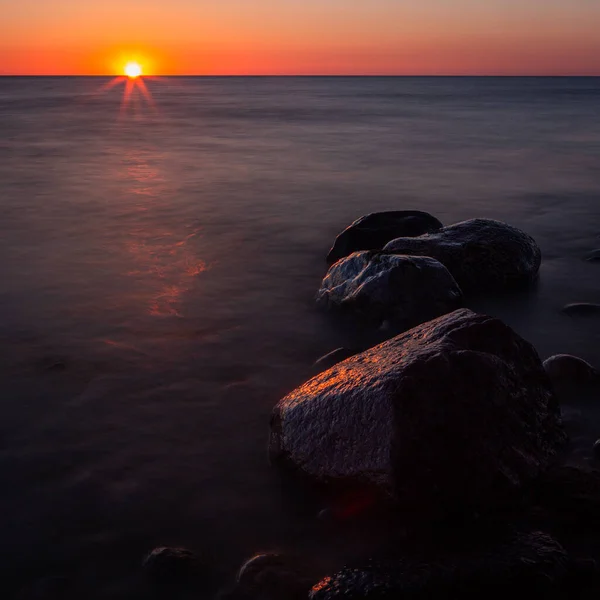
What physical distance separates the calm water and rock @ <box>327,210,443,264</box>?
32 centimetres

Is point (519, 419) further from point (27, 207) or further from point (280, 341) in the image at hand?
point (27, 207)

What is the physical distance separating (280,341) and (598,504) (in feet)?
8.08

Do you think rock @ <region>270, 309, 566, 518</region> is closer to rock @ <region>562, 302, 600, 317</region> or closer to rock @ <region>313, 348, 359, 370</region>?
rock @ <region>313, 348, 359, 370</region>

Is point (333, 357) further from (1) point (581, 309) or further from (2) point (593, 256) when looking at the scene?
(2) point (593, 256)

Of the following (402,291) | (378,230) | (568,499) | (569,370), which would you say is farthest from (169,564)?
(378,230)

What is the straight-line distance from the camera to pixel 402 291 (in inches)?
193

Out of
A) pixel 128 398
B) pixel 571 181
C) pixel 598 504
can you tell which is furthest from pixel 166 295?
pixel 571 181

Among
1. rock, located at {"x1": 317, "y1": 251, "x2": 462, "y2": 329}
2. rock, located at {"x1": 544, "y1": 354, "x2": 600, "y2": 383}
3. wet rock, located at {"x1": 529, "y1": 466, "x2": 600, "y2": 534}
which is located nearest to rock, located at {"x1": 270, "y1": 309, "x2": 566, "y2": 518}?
wet rock, located at {"x1": 529, "y1": 466, "x2": 600, "y2": 534}

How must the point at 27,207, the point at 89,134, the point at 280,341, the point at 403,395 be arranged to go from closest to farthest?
the point at 403,395, the point at 280,341, the point at 27,207, the point at 89,134

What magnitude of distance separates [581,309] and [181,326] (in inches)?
120

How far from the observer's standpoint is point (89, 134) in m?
20.5

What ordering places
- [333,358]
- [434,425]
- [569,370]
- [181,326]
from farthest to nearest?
[181,326], [333,358], [569,370], [434,425]

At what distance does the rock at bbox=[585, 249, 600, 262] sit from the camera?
6.79m

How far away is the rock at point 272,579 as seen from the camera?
257cm
